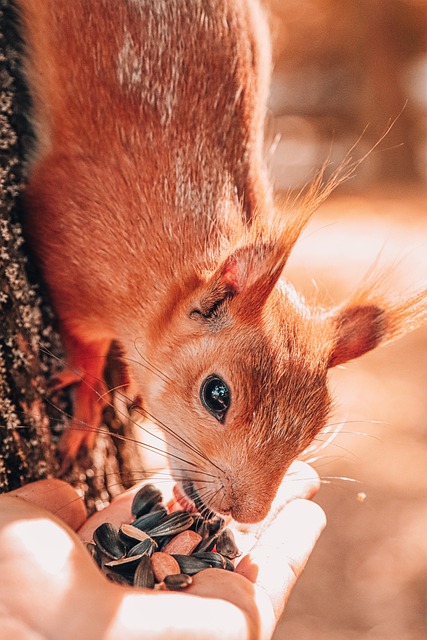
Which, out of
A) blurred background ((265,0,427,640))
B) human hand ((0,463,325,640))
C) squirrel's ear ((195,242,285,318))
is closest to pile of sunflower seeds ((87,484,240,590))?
human hand ((0,463,325,640))

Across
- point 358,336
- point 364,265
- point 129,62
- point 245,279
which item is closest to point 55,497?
point 245,279

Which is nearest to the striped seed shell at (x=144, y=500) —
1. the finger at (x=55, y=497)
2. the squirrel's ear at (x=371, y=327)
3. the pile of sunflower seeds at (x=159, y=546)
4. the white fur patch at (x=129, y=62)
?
the pile of sunflower seeds at (x=159, y=546)

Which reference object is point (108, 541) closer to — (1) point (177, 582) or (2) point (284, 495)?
(1) point (177, 582)

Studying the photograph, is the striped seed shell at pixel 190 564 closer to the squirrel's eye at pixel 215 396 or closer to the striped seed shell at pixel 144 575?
the striped seed shell at pixel 144 575

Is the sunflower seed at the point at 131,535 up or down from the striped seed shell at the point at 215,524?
up

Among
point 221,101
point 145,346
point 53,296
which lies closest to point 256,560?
point 145,346
